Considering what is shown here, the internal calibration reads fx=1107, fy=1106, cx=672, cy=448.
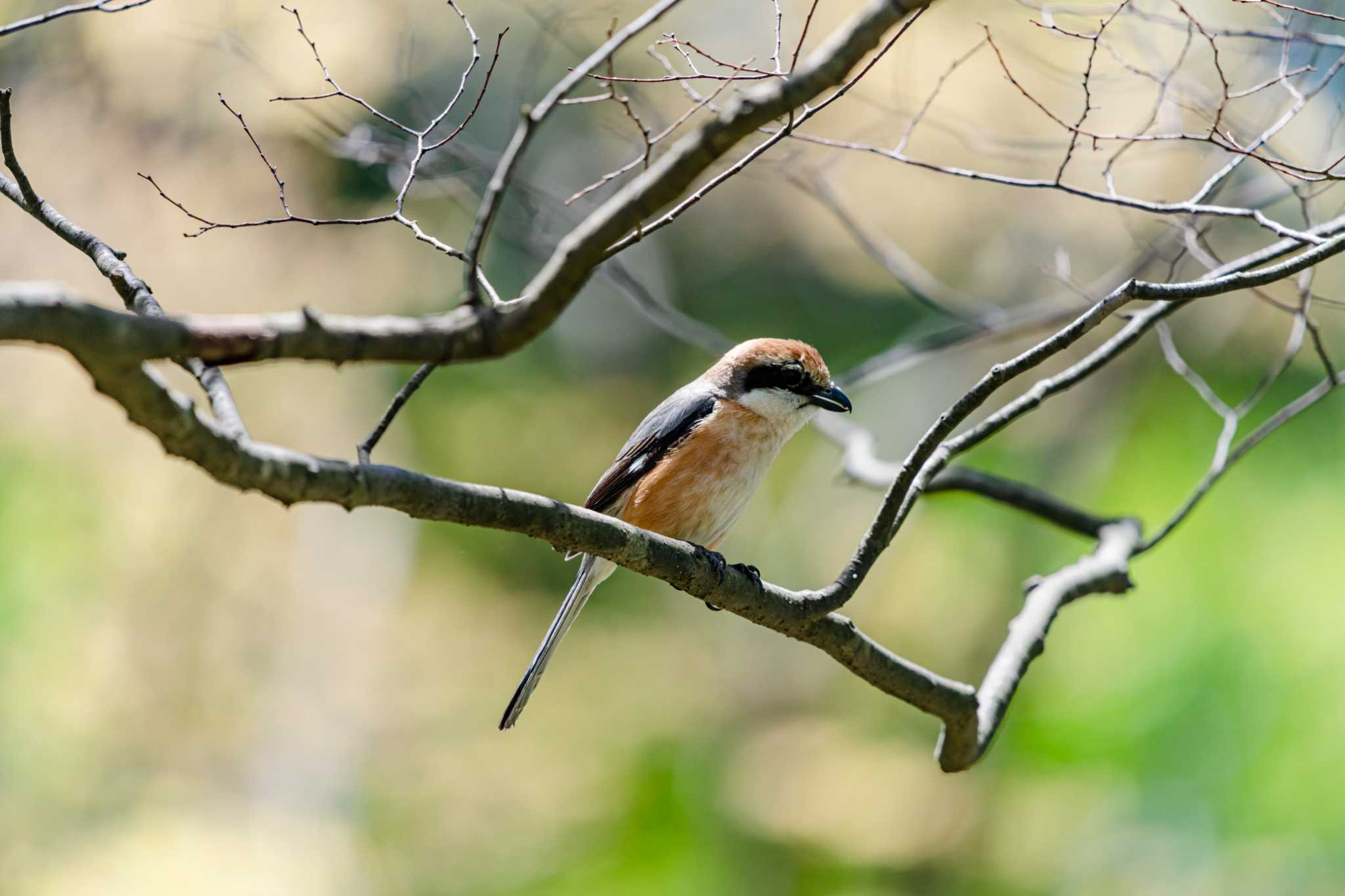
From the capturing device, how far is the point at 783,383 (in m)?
4.25

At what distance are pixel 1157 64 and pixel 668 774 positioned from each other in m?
7.05

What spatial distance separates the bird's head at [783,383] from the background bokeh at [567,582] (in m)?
1.86

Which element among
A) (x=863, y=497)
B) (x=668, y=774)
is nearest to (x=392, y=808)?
(x=668, y=774)

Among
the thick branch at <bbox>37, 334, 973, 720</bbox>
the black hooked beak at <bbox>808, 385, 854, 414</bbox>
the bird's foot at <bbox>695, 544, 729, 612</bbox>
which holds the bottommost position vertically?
the thick branch at <bbox>37, 334, 973, 720</bbox>

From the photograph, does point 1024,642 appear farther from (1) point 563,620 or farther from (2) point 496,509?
(2) point 496,509

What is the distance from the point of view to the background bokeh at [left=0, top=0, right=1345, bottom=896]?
703cm

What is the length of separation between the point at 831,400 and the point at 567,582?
24.0 ft

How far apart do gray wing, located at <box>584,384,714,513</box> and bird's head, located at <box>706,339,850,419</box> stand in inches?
5.4

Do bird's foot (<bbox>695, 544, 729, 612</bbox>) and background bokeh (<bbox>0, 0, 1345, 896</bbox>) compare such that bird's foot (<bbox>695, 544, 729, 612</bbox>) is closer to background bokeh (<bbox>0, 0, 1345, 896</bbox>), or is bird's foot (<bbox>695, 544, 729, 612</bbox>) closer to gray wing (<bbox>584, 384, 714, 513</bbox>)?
gray wing (<bbox>584, 384, 714, 513</bbox>)

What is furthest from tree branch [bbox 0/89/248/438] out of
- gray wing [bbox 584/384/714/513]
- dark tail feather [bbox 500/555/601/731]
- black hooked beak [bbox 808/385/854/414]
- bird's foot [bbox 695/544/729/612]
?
black hooked beak [bbox 808/385/854/414]

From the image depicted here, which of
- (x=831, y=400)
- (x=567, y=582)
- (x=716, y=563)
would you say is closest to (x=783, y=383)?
(x=831, y=400)

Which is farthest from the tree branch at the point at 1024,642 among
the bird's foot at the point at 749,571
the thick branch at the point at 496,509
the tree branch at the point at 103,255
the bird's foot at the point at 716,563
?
→ the tree branch at the point at 103,255

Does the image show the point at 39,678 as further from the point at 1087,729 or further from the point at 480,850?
the point at 1087,729

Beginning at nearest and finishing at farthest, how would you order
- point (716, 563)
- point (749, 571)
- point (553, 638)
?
point (716, 563) → point (749, 571) → point (553, 638)
